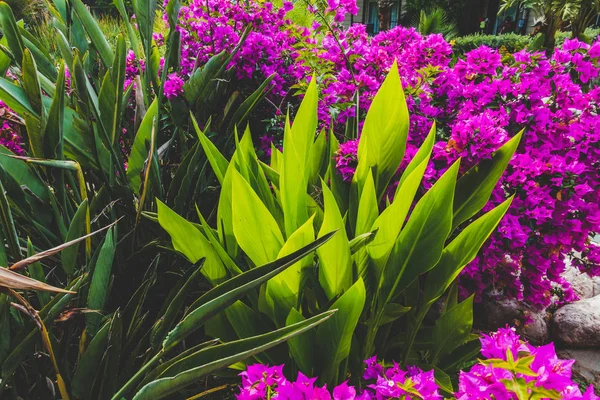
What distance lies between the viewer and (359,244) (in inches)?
43.5

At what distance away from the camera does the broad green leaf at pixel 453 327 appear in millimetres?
1305

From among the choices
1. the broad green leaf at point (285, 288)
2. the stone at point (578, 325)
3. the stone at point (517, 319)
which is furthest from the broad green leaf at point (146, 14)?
the stone at point (578, 325)

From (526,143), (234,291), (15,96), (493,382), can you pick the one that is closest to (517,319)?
(526,143)

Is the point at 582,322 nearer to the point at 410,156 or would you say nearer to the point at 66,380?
the point at 410,156

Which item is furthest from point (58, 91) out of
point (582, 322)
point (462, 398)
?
point (582, 322)

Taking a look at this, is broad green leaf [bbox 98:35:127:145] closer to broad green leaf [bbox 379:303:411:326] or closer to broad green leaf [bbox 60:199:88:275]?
broad green leaf [bbox 60:199:88:275]

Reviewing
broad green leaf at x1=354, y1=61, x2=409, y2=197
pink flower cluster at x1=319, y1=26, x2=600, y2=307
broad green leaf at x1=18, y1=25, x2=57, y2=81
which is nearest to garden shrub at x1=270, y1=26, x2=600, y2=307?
pink flower cluster at x1=319, y1=26, x2=600, y2=307

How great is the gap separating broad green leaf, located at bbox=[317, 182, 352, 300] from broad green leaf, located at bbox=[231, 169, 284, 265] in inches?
4.6

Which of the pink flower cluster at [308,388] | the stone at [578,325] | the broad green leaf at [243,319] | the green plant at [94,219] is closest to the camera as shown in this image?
the pink flower cluster at [308,388]

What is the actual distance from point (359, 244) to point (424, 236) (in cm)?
15

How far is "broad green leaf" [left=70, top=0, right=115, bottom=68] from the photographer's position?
1.54m

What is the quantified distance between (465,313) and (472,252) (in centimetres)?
23

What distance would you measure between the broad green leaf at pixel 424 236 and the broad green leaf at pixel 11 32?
1103 mm

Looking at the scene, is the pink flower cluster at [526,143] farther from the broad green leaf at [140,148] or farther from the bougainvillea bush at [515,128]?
the broad green leaf at [140,148]
